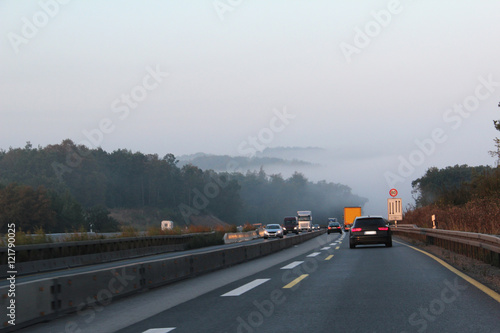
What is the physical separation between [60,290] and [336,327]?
14.2 feet

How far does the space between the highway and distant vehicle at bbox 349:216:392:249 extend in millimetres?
13400

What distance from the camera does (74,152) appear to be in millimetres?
154000

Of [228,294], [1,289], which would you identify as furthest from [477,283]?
[1,289]

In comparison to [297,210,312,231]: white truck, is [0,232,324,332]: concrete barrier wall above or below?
below

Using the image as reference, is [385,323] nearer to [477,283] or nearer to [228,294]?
[228,294]

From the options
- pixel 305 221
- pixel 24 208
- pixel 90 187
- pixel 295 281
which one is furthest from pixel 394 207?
pixel 90 187

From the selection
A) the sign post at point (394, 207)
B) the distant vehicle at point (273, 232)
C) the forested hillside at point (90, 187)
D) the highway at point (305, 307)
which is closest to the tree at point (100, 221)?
the forested hillside at point (90, 187)

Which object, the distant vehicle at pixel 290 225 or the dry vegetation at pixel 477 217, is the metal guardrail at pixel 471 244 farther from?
the distant vehicle at pixel 290 225

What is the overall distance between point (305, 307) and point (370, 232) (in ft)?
62.2

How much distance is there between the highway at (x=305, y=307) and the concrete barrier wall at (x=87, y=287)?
207 mm

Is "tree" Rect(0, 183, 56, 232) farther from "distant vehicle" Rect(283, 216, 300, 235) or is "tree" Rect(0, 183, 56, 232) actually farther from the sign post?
the sign post

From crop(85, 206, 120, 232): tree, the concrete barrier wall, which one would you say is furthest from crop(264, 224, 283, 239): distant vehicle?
the concrete barrier wall

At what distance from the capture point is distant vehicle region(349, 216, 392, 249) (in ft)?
90.6

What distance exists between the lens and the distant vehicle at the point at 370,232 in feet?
90.6
